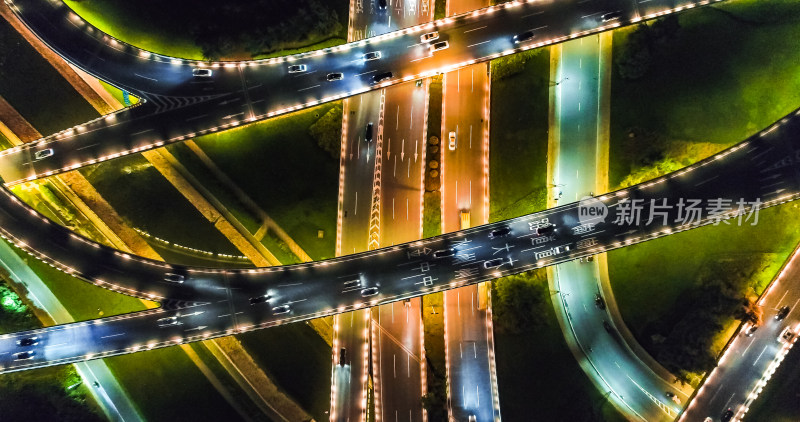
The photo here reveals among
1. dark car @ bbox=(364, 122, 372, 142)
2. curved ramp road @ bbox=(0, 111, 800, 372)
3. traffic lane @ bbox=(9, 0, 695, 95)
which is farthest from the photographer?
dark car @ bbox=(364, 122, 372, 142)

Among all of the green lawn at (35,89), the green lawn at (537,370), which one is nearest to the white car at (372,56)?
the green lawn at (537,370)

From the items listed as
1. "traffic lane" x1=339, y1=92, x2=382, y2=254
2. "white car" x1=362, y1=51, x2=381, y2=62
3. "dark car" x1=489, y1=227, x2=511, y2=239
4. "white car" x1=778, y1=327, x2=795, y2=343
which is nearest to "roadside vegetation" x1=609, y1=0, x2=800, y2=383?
"white car" x1=778, y1=327, x2=795, y2=343

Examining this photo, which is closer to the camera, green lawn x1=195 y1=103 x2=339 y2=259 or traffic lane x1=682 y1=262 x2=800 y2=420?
traffic lane x1=682 y1=262 x2=800 y2=420

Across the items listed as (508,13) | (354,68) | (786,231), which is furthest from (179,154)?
(786,231)

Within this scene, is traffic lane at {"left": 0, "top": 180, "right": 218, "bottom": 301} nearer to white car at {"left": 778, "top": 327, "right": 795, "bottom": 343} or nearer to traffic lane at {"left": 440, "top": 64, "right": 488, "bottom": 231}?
traffic lane at {"left": 440, "top": 64, "right": 488, "bottom": 231}

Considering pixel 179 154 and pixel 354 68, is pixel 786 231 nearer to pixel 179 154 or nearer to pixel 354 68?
pixel 354 68

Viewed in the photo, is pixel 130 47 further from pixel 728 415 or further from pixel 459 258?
pixel 728 415
